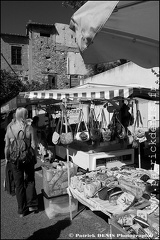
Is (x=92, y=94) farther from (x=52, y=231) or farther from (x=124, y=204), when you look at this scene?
(x=52, y=231)

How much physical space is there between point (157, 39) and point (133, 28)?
21 centimetres

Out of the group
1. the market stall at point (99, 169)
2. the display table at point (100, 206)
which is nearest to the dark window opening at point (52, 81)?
the market stall at point (99, 169)

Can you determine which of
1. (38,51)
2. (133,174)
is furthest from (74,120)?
(38,51)

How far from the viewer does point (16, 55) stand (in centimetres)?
1192

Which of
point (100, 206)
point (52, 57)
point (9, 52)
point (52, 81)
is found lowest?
point (100, 206)

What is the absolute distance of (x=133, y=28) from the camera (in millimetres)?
1557

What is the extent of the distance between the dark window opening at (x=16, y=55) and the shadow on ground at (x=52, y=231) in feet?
33.3

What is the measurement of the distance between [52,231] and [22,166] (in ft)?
3.22

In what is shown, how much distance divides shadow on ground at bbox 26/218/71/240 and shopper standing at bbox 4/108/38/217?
562mm

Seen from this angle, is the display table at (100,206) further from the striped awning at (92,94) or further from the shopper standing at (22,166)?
the striped awning at (92,94)

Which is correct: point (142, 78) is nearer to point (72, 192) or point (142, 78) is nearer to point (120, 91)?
point (120, 91)

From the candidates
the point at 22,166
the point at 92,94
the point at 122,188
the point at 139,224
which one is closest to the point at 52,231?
the point at 22,166

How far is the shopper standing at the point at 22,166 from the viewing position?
10.0 feet

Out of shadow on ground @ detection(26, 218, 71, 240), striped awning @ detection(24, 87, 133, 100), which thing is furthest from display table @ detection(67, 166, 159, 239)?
striped awning @ detection(24, 87, 133, 100)
